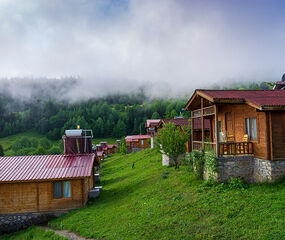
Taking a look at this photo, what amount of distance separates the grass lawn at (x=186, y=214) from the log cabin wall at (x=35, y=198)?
1030mm

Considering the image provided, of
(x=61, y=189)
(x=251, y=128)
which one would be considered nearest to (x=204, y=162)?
(x=251, y=128)

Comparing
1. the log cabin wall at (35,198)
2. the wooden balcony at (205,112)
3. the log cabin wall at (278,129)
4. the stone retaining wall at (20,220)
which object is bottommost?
the stone retaining wall at (20,220)

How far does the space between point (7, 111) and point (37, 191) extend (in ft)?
626

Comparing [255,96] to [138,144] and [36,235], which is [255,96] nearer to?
[36,235]

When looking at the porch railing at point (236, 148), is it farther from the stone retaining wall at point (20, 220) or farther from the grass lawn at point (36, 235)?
Result: the stone retaining wall at point (20, 220)

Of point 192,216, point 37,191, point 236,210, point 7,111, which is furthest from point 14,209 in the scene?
point 7,111

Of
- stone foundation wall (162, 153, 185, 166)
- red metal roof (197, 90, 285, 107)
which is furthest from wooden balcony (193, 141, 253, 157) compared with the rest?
stone foundation wall (162, 153, 185, 166)

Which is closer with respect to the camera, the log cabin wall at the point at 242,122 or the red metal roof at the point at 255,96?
the red metal roof at the point at 255,96

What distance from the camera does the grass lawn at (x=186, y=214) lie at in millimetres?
9219

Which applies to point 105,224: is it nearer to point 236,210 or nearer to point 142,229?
point 142,229

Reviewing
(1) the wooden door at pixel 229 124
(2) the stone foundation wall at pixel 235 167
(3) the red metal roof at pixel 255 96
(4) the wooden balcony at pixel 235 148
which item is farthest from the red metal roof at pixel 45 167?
(1) the wooden door at pixel 229 124

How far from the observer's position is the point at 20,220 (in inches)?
620

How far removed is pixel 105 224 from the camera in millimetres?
12367

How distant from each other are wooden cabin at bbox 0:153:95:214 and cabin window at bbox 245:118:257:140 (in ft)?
39.1
